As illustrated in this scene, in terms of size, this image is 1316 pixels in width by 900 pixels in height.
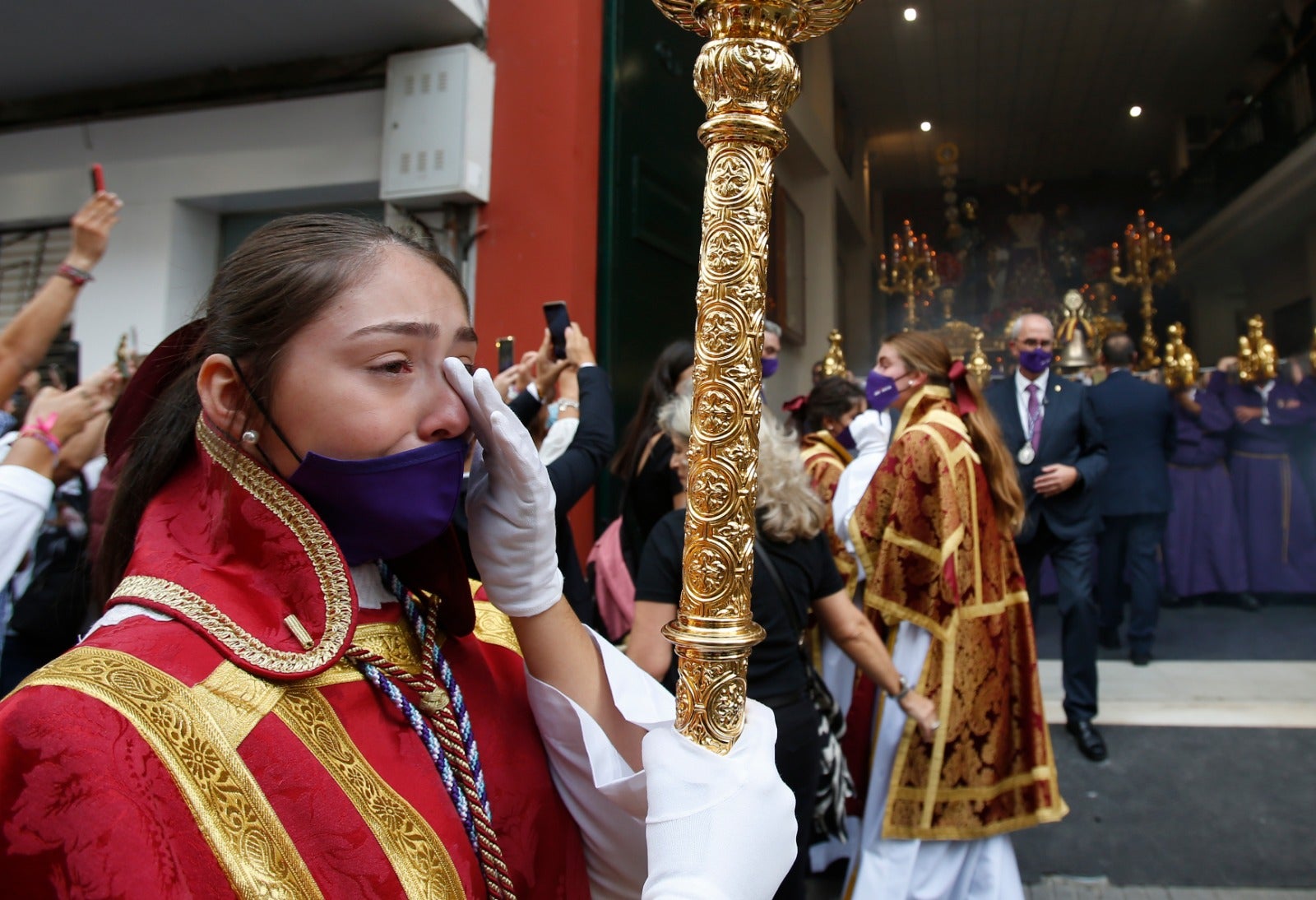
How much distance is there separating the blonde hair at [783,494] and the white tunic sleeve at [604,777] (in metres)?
1.20

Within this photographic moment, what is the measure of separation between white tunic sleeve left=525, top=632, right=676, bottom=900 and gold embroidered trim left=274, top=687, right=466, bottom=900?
9.1 inches

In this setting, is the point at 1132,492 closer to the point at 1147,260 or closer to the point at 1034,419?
the point at 1034,419

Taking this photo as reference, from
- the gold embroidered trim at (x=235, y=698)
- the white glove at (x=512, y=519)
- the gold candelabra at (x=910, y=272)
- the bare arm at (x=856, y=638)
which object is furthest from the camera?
the gold candelabra at (x=910, y=272)

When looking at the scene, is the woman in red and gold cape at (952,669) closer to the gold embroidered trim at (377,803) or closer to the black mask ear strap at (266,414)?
the gold embroidered trim at (377,803)

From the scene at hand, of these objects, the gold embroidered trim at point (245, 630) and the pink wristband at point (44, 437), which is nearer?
the gold embroidered trim at point (245, 630)

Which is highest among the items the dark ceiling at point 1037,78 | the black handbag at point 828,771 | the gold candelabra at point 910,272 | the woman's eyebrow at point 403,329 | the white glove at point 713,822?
the dark ceiling at point 1037,78

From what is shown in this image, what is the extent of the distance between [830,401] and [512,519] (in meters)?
3.51

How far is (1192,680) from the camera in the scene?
522cm

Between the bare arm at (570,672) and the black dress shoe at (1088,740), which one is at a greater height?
the bare arm at (570,672)

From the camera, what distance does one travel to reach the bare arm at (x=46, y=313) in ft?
6.86

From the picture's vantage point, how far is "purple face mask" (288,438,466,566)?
1.01 metres

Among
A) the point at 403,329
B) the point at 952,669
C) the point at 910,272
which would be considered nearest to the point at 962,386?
the point at 952,669

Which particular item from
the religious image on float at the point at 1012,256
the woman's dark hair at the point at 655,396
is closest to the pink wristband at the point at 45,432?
the woman's dark hair at the point at 655,396

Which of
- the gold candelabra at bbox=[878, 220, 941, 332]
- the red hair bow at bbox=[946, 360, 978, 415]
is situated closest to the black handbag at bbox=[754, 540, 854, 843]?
the red hair bow at bbox=[946, 360, 978, 415]
